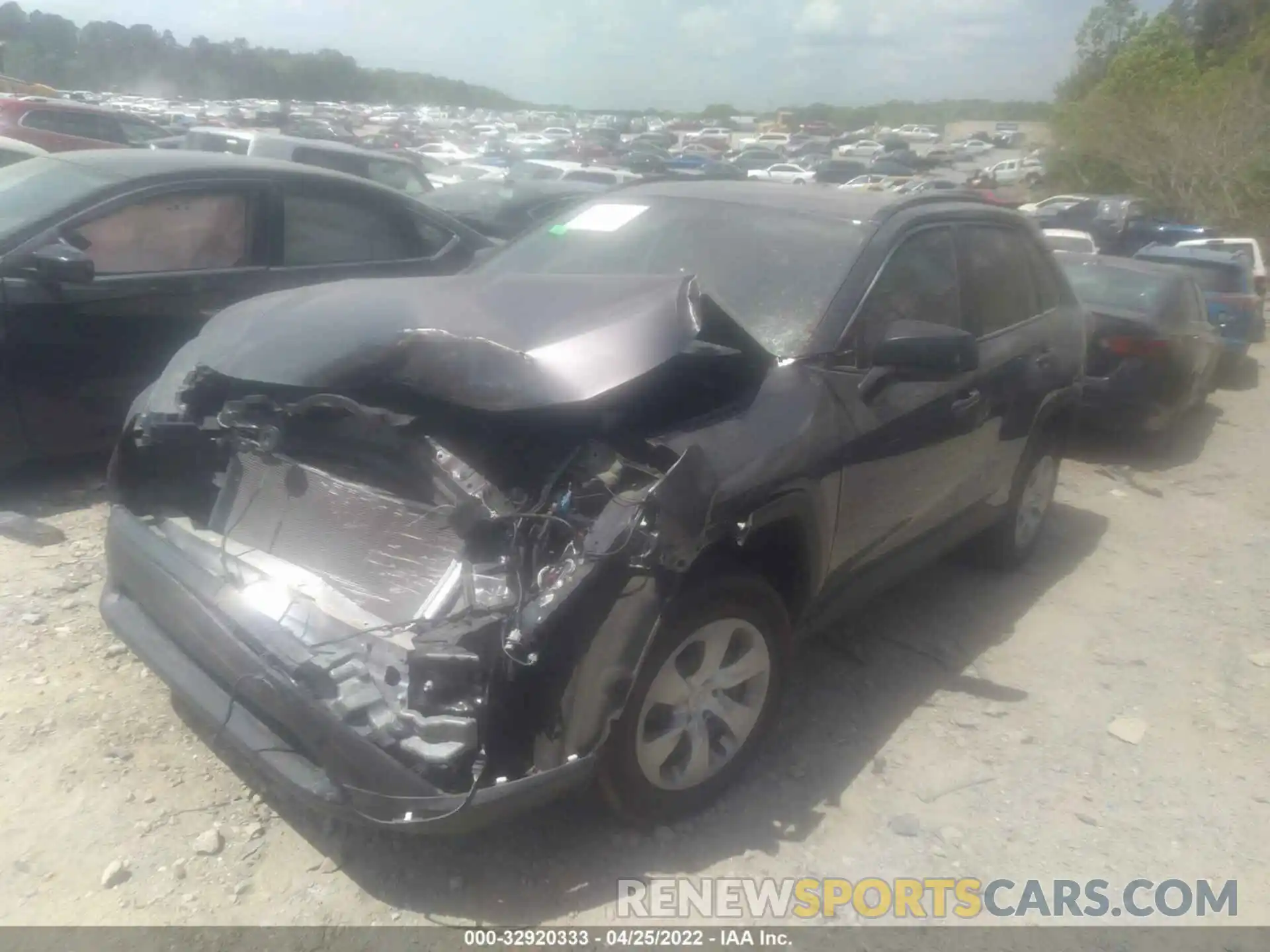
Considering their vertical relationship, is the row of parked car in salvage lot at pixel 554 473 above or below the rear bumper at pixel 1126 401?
above

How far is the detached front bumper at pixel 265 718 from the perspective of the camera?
2.44 metres

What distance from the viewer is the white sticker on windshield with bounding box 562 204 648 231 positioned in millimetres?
4262

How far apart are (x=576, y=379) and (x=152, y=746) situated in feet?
5.93

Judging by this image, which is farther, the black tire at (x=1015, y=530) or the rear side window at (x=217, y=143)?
the rear side window at (x=217, y=143)

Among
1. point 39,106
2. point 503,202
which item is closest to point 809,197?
point 503,202

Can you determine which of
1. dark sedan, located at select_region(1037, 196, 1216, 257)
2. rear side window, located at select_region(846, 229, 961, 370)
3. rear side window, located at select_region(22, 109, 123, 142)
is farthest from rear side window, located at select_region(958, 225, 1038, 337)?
rear side window, located at select_region(22, 109, 123, 142)

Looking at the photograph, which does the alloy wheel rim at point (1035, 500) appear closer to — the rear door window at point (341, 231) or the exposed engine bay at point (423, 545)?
the exposed engine bay at point (423, 545)

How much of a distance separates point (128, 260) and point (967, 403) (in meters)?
4.00

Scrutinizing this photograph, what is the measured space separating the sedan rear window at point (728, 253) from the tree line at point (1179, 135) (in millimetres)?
22629

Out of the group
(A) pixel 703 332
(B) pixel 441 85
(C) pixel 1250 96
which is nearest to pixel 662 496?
(A) pixel 703 332

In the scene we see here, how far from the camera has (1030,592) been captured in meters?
5.14

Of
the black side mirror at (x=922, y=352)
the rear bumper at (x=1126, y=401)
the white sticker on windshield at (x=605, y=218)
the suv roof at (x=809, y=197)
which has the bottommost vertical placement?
the rear bumper at (x=1126, y=401)

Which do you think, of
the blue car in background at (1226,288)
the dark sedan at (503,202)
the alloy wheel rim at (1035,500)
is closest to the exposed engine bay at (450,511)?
the alloy wheel rim at (1035,500)

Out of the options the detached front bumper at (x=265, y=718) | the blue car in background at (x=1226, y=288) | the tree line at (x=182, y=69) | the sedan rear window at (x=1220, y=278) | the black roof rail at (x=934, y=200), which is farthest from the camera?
the tree line at (x=182, y=69)
